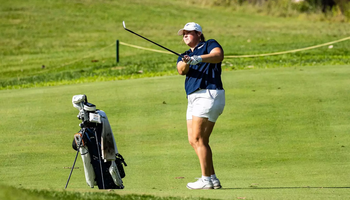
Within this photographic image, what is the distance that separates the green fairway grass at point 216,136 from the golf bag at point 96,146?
10.8 inches

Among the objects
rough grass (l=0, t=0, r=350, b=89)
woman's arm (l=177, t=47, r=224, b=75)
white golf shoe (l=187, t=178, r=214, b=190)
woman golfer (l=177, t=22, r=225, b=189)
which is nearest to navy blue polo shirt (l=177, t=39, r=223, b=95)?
woman golfer (l=177, t=22, r=225, b=189)

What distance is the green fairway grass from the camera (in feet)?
23.0

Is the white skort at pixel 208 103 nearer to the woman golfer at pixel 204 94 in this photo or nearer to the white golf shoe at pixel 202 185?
the woman golfer at pixel 204 94

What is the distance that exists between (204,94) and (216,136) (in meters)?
4.01

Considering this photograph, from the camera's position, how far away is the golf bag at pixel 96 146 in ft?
21.0

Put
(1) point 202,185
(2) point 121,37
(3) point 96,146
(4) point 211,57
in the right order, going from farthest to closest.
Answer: (2) point 121,37 → (3) point 96,146 → (1) point 202,185 → (4) point 211,57

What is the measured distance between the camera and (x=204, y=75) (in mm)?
6309

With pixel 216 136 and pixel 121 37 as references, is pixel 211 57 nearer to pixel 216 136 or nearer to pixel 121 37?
pixel 216 136

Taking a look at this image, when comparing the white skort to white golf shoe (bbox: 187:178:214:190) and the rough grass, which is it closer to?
white golf shoe (bbox: 187:178:214:190)

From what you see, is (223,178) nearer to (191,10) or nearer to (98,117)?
(98,117)

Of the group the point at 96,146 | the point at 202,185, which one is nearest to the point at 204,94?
the point at 202,185

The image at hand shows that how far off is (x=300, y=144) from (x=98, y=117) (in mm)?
4193

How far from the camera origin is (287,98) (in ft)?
41.2

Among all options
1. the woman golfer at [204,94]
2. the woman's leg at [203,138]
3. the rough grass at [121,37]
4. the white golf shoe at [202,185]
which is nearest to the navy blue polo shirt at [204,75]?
the woman golfer at [204,94]
